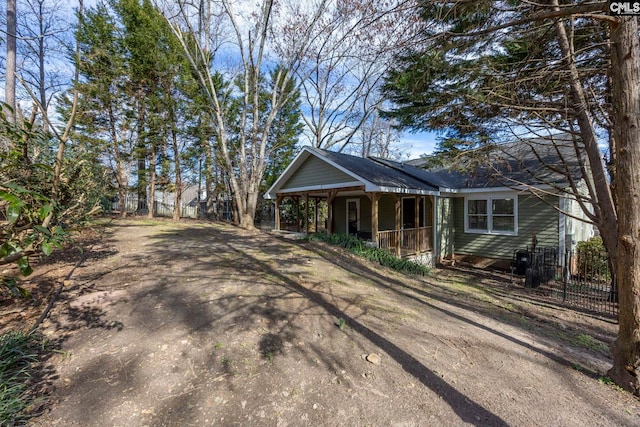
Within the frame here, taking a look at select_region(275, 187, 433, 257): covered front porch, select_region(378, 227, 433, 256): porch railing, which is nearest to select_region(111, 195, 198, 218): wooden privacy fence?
select_region(275, 187, 433, 257): covered front porch

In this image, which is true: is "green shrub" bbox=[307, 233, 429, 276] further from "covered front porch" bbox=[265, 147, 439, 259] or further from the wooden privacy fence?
the wooden privacy fence

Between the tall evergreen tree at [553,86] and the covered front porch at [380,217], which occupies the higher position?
the tall evergreen tree at [553,86]

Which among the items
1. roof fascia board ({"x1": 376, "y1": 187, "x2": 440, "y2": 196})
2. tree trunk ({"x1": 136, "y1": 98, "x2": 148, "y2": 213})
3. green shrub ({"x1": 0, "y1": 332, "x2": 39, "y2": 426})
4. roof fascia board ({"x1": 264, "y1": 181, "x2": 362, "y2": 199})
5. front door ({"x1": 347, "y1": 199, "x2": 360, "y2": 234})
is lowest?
green shrub ({"x1": 0, "y1": 332, "x2": 39, "y2": 426})

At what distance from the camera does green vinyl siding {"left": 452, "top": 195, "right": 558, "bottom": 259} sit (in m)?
9.64

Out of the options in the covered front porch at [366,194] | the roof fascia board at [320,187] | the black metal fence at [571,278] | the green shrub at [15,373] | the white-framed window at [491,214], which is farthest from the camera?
the white-framed window at [491,214]

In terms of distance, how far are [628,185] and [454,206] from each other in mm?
9839

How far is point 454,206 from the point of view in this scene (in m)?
12.4

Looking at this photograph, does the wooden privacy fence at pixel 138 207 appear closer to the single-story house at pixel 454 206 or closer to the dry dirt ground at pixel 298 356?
the single-story house at pixel 454 206

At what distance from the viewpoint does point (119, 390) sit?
8.30 ft

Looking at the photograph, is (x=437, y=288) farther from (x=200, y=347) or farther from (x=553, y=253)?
(x=200, y=347)

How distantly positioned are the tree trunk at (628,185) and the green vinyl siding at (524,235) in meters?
7.33

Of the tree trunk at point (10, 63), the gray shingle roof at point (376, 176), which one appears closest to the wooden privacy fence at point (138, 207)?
the tree trunk at point (10, 63)

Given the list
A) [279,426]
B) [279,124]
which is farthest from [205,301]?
[279,124]

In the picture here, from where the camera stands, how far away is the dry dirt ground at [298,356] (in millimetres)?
2424
